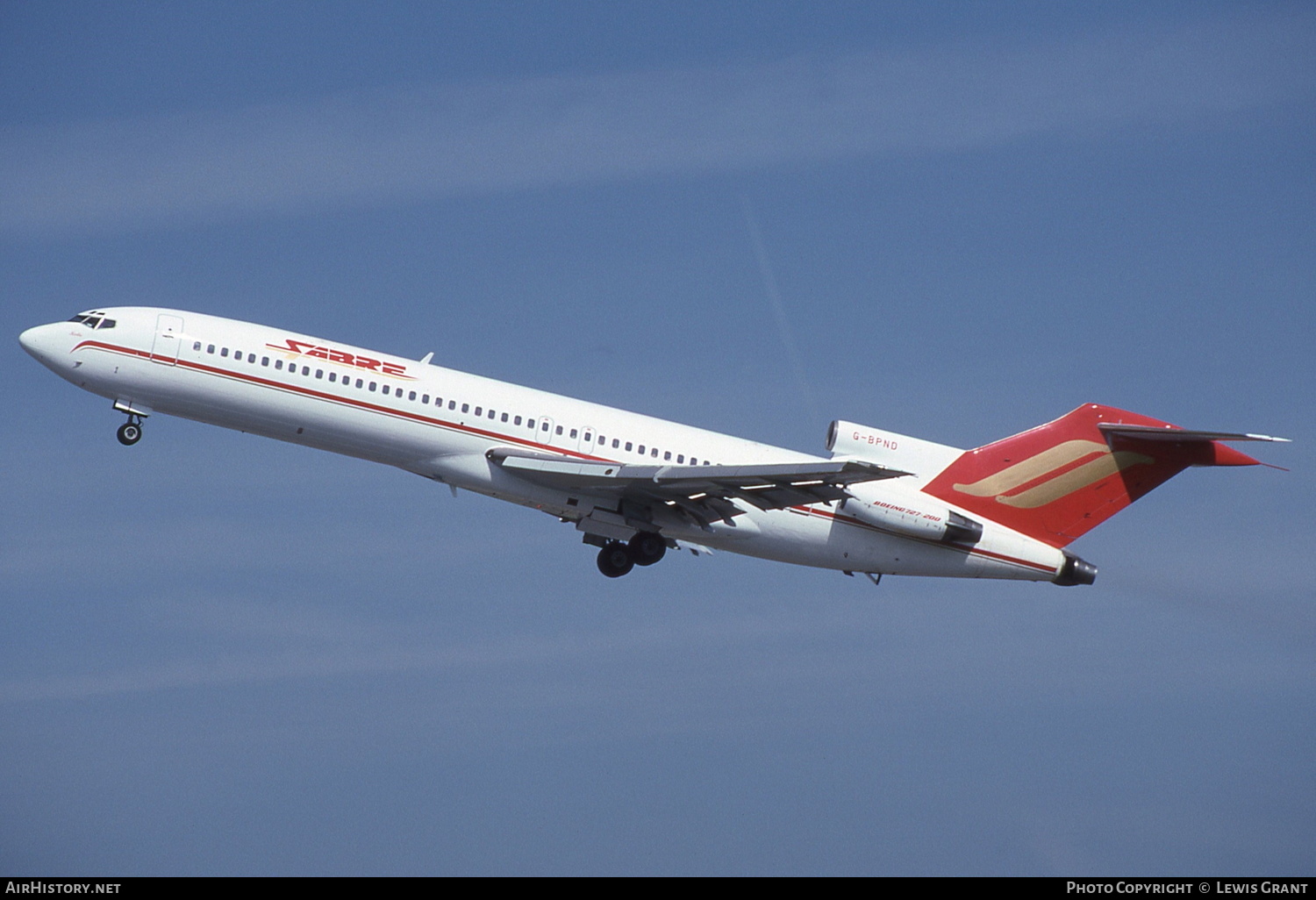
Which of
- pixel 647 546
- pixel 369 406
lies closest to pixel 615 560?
pixel 647 546

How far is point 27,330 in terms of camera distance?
32812mm

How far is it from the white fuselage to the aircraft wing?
496 mm

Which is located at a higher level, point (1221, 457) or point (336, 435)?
point (1221, 457)

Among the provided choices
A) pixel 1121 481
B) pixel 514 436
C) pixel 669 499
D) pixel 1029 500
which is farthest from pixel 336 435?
pixel 1121 481

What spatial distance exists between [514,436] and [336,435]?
3.81 meters

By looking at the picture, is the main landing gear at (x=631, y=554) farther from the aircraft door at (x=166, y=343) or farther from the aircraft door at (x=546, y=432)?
the aircraft door at (x=166, y=343)

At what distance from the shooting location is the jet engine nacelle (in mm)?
33844

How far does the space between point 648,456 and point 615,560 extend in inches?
114

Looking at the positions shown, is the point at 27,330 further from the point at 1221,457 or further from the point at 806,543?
the point at 1221,457

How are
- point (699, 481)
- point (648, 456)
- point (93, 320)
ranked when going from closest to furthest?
point (699, 481)
point (93, 320)
point (648, 456)

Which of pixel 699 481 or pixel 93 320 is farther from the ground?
pixel 93 320

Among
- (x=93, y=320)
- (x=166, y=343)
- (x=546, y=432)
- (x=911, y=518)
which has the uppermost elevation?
(x=93, y=320)

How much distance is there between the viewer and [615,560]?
34688 millimetres

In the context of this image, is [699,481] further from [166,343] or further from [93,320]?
[93,320]
